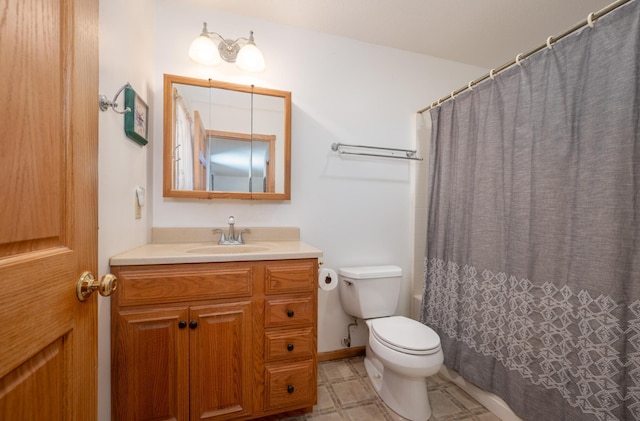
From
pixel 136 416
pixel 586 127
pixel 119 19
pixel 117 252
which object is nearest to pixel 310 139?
pixel 119 19

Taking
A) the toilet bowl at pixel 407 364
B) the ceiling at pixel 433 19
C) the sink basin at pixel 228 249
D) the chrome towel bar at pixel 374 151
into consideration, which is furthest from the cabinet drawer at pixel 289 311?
the ceiling at pixel 433 19

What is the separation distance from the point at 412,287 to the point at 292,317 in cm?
120

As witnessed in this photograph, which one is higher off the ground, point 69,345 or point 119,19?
point 119,19

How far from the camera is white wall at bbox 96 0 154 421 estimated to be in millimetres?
1007

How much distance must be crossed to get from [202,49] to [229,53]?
0.16m

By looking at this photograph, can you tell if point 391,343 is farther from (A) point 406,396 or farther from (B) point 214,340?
(B) point 214,340

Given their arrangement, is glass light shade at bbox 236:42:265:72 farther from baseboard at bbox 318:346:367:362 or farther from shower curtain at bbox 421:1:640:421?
baseboard at bbox 318:346:367:362

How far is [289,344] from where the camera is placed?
1.30m

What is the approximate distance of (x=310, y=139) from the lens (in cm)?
186

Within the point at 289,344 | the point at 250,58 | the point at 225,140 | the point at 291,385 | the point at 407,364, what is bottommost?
the point at 291,385

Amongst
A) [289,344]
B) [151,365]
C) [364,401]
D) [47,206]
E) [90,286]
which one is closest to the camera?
[47,206]

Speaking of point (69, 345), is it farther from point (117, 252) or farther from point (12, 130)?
point (117, 252)

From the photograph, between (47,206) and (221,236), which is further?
(221,236)

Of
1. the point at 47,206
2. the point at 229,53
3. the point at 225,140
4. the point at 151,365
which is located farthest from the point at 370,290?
the point at 229,53
